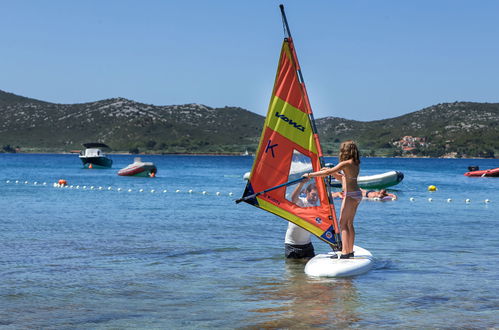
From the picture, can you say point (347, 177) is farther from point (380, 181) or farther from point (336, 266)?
point (380, 181)

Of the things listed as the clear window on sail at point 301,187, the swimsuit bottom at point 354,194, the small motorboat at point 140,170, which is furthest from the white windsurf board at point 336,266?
the small motorboat at point 140,170

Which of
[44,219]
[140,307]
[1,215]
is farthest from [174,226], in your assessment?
[140,307]

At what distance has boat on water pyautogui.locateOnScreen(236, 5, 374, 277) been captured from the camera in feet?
44.9

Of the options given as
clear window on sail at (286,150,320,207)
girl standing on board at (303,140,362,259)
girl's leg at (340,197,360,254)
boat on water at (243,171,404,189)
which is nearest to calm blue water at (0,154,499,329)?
girl's leg at (340,197,360,254)

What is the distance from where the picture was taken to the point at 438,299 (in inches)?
470

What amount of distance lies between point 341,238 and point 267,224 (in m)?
10.9

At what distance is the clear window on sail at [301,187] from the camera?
547 inches

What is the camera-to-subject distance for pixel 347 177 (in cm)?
1317

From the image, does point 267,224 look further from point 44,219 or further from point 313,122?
point 313,122

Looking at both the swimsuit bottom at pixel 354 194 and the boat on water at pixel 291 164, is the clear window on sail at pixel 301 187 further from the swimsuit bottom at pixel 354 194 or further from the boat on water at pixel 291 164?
the swimsuit bottom at pixel 354 194

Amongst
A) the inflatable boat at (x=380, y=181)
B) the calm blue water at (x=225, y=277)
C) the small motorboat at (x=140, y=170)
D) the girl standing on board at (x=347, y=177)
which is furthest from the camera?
the small motorboat at (x=140, y=170)

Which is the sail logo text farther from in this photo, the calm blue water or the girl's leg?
the calm blue water

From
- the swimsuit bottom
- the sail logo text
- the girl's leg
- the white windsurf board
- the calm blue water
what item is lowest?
the calm blue water

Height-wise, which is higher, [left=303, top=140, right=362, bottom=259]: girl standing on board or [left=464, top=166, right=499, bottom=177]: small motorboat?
[left=303, top=140, right=362, bottom=259]: girl standing on board
